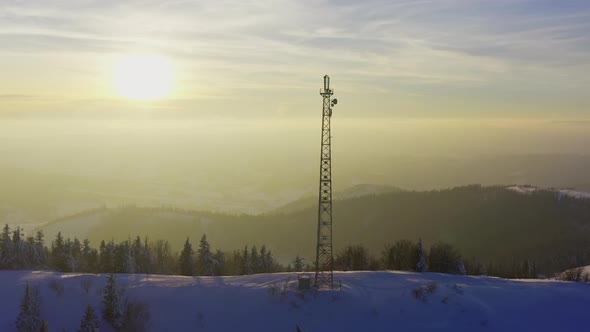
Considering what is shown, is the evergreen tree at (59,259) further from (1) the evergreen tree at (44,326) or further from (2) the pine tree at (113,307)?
(2) the pine tree at (113,307)

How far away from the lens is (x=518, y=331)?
3603 cm

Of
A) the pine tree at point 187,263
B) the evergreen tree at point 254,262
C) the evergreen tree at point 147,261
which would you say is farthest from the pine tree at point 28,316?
the evergreen tree at point 254,262

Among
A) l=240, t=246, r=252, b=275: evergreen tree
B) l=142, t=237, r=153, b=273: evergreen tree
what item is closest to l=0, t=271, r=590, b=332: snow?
l=240, t=246, r=252, b=275: evergreen tree

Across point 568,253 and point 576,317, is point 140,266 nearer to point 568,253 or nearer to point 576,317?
point 576,317

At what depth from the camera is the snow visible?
37281 millimetres

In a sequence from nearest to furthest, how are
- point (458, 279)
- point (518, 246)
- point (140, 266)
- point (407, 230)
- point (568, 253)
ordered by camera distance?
point (458, 279) < point (140, 266) < point (568, 253) < point (518, 246) < point (407, 230)

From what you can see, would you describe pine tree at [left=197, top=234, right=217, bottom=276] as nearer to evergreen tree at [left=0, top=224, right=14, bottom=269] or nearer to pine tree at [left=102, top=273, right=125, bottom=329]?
evergreen tree at [left=0, top=224, right=14, bottom=269]

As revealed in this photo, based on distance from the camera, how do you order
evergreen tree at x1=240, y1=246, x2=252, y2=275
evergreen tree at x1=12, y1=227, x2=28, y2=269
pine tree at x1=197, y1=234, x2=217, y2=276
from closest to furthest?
evergreen tree at x1=12, y1=227, x2=28, y2=269 < pine tree at x1=197, y1=234, x2=217, y2=276 < evergreen tree at x1=240, y1=246, x2=252, y2=275

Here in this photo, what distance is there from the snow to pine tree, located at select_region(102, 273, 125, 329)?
2.54 ft

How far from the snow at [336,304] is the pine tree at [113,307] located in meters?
0.77

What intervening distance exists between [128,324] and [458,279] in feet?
99.4

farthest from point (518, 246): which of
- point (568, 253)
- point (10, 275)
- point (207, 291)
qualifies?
point (10, 275)

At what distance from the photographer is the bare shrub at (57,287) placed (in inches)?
1647

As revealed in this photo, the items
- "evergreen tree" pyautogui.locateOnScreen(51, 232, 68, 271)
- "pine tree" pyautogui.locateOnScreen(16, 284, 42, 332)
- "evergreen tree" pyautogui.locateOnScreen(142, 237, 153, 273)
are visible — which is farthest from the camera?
"evergreen tree" pyautogui.locateOnScreen(142, 237, 153, 273)
